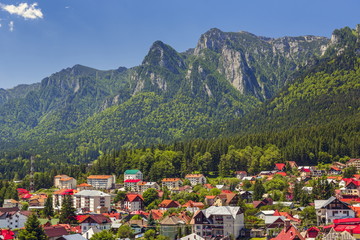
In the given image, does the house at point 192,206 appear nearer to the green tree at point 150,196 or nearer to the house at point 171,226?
the house at point 171,226

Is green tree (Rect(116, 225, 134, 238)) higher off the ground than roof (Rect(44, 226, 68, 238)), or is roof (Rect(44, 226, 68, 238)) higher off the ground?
roof (Rect(44, 226, 68, 238))

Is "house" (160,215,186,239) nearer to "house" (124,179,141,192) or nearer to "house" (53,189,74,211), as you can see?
"house" (53,189,74,211)

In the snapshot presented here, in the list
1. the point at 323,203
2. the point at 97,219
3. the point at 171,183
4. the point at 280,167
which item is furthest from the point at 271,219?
the point at 280,167

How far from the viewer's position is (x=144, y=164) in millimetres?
173125

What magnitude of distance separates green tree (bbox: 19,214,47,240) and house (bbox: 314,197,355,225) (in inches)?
2159

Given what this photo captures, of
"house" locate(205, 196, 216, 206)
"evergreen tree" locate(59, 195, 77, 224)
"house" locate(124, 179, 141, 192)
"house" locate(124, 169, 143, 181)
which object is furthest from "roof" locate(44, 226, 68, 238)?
"house" locate(124, 169, 143, 181)

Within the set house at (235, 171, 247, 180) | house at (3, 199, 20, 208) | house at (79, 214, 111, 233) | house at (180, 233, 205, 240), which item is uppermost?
house at (235, 171, 247, 180)

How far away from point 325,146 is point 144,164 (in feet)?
212

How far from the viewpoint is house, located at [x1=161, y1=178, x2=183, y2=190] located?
506ft

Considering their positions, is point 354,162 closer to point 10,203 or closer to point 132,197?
point 132,197

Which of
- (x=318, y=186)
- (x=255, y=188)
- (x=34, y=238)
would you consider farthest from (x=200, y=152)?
(x=34, y=238)

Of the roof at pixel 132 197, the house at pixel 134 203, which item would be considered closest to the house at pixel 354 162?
the house at pixel 134 203

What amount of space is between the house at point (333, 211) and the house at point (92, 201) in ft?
195

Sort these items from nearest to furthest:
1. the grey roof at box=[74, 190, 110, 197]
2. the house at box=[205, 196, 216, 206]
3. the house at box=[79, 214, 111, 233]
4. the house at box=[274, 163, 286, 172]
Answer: the house at box=[79, 214, 111, 233], the house at box=[205, 196, 216, 206], the grey roof at box=[74, 190, 110, 197], the house at box=[274, 163, 286, 172]
